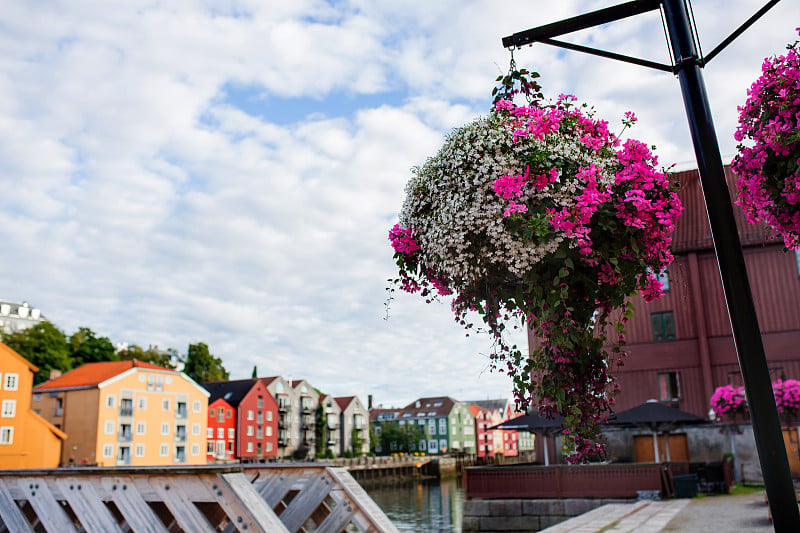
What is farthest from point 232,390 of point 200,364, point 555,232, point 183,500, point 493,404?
point 493,404

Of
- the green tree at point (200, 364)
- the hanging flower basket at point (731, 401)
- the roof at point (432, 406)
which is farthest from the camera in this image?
the roof at point (432, 406)

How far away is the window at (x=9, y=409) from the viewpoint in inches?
1876

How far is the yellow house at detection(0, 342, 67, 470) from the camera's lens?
47906mm

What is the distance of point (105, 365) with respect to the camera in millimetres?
64125

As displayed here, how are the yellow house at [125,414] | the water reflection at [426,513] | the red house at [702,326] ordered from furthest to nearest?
the yellow house at [125,414] < the water reflection at [426,513] < the red house at [702,326]

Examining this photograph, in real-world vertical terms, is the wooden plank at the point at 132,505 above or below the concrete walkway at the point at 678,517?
above

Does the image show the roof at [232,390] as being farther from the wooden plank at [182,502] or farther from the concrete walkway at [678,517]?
the wooden plank at [182,502]

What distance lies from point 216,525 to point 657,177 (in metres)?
3.74

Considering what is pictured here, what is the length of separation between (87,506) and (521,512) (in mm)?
18629

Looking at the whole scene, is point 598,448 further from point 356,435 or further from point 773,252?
point 356,435

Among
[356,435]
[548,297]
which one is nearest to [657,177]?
[548,297]

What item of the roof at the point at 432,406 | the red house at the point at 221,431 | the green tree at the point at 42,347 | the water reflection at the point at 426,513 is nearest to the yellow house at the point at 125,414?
the red house at the point at 221,431

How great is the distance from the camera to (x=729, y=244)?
3168mm

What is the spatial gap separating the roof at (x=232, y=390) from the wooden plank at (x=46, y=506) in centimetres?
7607
